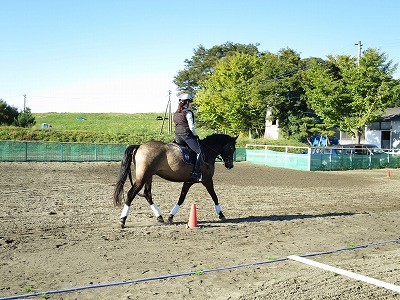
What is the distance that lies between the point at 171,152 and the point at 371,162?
29.0 metres

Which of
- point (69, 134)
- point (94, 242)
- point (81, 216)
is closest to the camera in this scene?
Answer: point (94, 242)

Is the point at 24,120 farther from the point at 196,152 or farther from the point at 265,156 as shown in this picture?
the point at 196,152

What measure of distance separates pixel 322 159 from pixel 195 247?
2609cm

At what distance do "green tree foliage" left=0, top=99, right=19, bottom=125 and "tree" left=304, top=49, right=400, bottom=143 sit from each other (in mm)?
42959

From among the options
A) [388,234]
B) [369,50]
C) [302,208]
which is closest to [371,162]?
[369,50]

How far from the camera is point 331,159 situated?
32.6 metres

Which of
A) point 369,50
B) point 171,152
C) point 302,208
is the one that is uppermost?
point 369,50

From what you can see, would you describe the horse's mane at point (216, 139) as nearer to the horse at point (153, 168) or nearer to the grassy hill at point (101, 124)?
the horse at point (153, 168)

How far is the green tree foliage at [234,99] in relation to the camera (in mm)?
54562

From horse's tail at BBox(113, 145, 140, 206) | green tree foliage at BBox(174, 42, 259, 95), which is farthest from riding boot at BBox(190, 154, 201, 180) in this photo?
green tree foliage at BBox(174, 42, 259, 95)

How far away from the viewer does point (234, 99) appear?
54.4m

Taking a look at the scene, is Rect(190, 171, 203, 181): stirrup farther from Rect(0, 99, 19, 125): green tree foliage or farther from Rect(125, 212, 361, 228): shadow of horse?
Rect(0, 99, 19, 125): green tree foliage

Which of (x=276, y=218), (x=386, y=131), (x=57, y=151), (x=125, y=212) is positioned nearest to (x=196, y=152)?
(x=125, y=212)

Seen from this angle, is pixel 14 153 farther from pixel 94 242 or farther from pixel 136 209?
pixel 94 242
